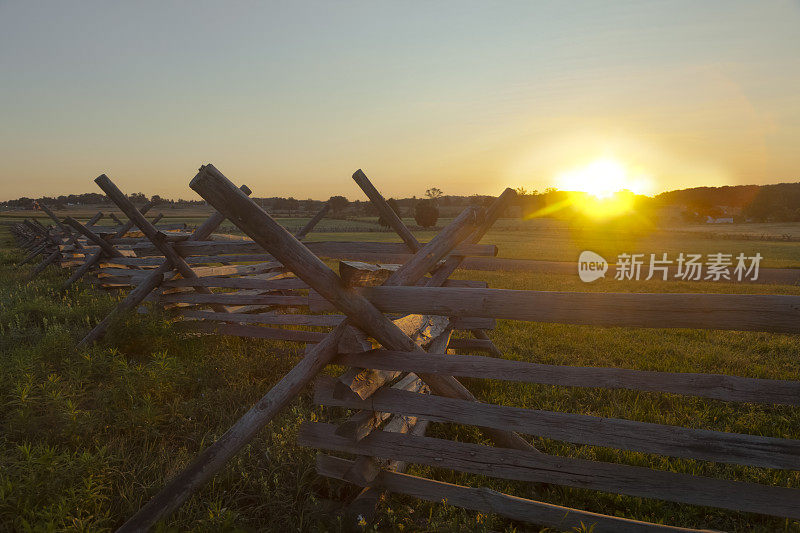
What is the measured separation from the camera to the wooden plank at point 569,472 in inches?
95.2

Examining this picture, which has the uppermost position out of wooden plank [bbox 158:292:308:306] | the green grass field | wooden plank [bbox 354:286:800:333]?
wooden plank [bbox 354:286:800:333]

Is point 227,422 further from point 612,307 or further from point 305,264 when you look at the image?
point 612,307

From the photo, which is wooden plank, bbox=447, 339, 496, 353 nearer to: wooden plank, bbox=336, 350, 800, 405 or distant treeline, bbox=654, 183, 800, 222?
wooden plank, bbox=336, 350, 800, 405

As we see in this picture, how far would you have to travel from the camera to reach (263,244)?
2.22 metres

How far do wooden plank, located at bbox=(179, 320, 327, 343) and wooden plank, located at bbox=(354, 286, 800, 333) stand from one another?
3586mm

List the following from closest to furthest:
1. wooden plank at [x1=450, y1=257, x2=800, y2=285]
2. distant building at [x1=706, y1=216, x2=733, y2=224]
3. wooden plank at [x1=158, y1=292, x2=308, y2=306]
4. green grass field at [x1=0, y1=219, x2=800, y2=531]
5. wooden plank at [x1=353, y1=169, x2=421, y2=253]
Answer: green grass field at [x1=0, y1=219, x2=800, y2=531] < wooden plank at [x1=353, y1=169, x2=421, y2=253] < wooden plank at [x1=158, y1=292, x2=308, y2=306] < wooden plank at [x1=450, y1=257, x2=800, y2=285] < distant building at [x1=706, y1=216, x2=733, y2=224]

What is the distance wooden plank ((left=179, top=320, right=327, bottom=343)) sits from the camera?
5941 mm

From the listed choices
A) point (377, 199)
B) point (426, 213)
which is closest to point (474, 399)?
point (377, 199)

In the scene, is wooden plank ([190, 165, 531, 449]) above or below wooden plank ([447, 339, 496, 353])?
above

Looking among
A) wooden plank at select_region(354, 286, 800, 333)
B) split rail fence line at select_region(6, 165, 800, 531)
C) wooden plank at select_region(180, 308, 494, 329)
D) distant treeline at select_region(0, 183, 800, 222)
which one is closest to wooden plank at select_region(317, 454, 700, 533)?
split rail fence line at select_region(6, 165, 800, 531)

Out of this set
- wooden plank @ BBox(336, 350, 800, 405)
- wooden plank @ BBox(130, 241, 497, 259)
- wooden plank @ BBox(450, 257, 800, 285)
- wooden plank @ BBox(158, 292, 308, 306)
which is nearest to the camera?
wooden plank @ BBox(336, 350, 800, 405)

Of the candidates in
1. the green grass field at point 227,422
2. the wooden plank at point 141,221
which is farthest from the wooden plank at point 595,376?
the wooden plank at point 141,221

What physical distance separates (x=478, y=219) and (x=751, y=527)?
2.99 metres

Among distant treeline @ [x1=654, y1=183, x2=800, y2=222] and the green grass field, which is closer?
the green grass field
